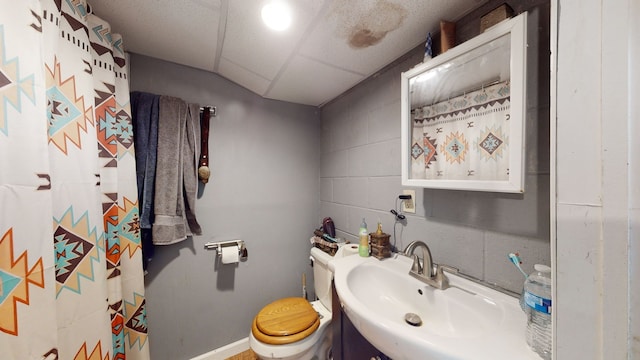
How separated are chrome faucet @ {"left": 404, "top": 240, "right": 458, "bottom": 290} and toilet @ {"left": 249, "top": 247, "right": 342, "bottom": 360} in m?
0.48

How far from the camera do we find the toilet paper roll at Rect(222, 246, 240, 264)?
142 cm

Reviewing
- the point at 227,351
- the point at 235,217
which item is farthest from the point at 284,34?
the point at 227,351

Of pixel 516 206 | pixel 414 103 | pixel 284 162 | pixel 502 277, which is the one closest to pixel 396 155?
pixel 414 103

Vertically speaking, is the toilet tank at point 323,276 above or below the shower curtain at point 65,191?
below

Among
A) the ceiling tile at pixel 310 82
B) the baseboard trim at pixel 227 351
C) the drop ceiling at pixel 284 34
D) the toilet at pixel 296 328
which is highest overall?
the drop ceiling at pixel 284 34

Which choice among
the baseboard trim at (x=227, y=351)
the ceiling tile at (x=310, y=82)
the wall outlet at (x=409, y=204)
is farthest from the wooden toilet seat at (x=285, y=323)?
the ceiling tile at (x=310, y=82)

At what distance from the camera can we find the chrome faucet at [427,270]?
2.72 feet

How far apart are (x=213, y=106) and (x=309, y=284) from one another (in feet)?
5.24

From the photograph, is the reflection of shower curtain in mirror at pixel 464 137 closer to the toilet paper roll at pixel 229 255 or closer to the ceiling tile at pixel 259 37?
the ceiling tile at pixel 259 37

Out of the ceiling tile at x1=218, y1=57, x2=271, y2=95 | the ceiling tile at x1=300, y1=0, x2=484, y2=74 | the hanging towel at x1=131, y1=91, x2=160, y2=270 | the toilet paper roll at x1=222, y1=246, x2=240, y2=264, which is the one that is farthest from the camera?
the toilet paper roll at x1=222, y1=246, x2=240, y2=264

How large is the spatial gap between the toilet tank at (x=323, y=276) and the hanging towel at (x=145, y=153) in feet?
3.35

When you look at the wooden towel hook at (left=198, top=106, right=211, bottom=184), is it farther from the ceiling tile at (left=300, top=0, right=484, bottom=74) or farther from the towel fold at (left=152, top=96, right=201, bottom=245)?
the ceiling tile at (left=300, top=0, right=484, bottom=74)

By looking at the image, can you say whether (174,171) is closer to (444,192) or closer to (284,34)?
(284,34)

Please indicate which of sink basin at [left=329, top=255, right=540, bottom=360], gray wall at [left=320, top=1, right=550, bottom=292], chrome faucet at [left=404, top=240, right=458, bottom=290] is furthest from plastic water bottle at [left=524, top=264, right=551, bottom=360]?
chrome faucet at [left=404, top=240, right=458, bottom=290]
